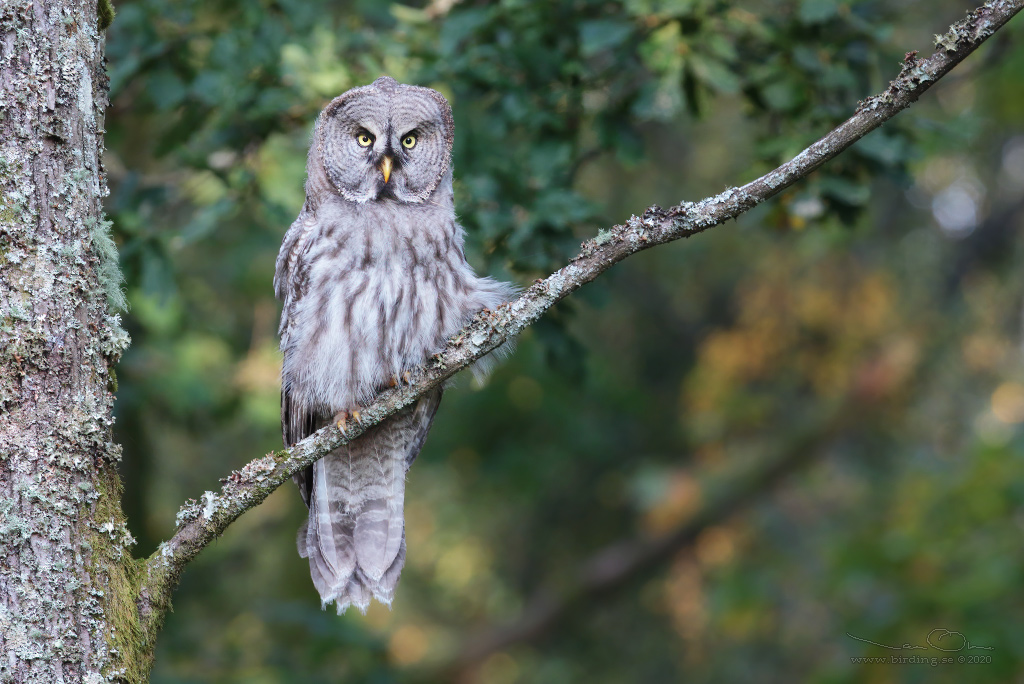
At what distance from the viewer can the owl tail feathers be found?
117 inches

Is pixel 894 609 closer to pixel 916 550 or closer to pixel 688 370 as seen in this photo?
pixel 916 550

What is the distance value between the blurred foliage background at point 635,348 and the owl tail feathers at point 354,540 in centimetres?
92

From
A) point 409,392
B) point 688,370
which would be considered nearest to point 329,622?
point 409,392

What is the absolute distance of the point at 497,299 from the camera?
304cm

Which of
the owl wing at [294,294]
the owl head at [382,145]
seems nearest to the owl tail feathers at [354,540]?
the owl wing at [294,294]

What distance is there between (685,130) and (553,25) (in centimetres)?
469

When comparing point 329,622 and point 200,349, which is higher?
point 200,349

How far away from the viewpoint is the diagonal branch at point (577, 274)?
2086 mm
